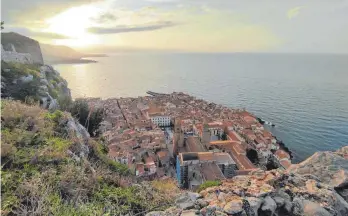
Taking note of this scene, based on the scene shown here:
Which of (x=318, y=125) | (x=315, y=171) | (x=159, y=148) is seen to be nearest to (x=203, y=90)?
(x=318, y=125)

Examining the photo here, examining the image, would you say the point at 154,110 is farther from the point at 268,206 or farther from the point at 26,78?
the point at 268,206

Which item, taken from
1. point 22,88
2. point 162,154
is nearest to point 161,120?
point 162,154

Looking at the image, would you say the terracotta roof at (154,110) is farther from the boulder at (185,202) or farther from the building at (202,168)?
Result: the boulder at (185,202)

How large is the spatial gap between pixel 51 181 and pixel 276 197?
13.3ft

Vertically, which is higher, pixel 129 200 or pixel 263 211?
pixel 129 200

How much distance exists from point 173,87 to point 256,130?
156 feet

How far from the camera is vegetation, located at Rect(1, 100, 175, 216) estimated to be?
11.6 ft

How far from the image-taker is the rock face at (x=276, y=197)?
4.31m

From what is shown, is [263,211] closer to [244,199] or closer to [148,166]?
[244,199]

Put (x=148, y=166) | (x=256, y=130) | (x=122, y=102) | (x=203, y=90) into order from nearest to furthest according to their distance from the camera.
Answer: (x=148, y=166), (x=256, y=130), (x=122, y=102), (x=203, y=90)

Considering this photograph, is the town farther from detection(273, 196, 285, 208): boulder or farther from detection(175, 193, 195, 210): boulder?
detection(273, 196, 285, 208): boulder

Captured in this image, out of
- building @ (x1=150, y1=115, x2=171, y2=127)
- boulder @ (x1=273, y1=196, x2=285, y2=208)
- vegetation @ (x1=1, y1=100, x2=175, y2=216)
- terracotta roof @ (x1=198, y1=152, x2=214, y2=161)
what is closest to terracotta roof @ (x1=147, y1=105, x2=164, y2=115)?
building @ (x1=150, y1=115, x2=171, y2=127)

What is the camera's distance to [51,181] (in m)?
4.02

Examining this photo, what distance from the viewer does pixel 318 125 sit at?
36.6 metres
